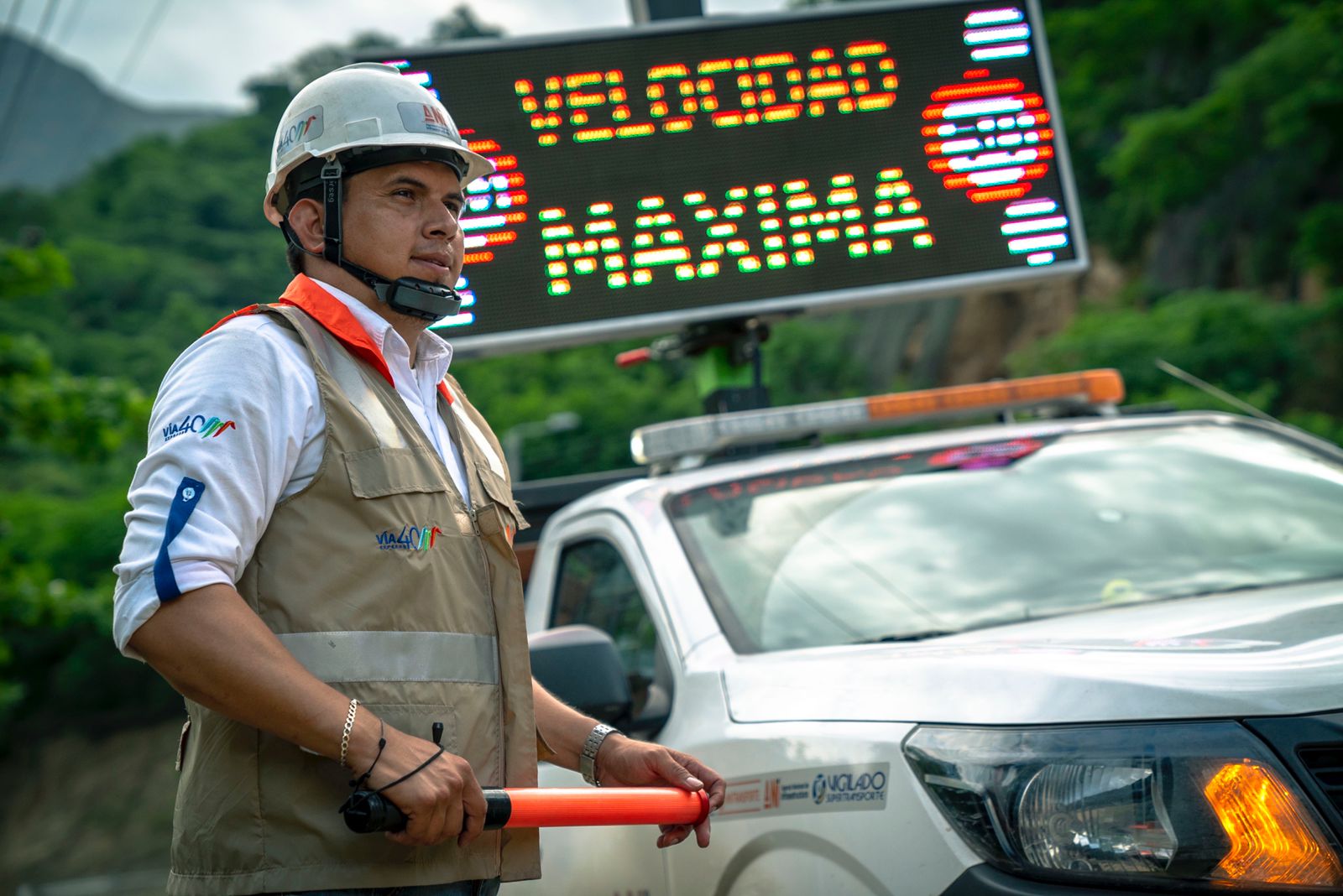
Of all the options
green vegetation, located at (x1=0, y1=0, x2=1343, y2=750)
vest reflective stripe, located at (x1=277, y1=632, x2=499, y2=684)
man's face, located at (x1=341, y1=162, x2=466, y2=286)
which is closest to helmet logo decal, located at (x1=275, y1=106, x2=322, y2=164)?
man's face, located at (x1=341, y1=162, x2=466, y2=286)

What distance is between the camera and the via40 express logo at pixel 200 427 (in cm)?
194

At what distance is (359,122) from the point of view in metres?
2.29

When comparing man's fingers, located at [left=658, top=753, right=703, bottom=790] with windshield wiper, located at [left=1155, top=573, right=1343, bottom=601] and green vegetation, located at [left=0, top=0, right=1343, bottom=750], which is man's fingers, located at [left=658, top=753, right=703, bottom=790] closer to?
windshield wiper, located at [left=1155, top=573, right=1343, bottom=601]

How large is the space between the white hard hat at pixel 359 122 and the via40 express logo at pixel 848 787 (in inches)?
46.9

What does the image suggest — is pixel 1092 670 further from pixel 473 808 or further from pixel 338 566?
Answer: pixel 338 566

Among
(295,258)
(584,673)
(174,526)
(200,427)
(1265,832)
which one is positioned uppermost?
(295,258)

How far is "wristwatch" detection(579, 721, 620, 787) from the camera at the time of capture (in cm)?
249

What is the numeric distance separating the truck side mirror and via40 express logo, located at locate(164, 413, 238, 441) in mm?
942

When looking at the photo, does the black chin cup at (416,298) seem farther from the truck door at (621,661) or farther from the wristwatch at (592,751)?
the truck door at (621,661)

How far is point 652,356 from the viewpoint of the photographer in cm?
525

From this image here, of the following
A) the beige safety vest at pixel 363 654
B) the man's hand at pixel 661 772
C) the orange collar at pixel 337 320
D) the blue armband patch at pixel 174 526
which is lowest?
the man's hand at pixel 661 772

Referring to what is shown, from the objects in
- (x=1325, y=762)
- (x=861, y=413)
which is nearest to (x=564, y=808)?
(x=1325, y=762)

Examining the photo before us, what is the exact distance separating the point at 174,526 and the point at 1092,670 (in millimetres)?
1315

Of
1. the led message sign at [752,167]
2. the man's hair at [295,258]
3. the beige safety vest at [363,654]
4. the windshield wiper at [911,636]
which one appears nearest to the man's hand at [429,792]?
the beige safety vest at [363,654]
